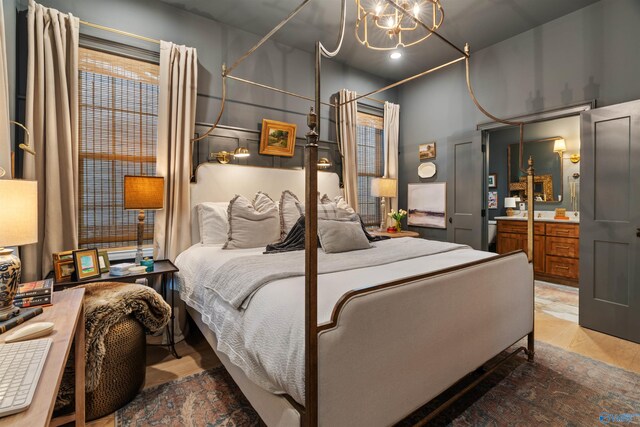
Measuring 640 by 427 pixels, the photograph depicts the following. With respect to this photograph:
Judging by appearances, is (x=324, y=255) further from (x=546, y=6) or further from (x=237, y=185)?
(x=546, y=6)

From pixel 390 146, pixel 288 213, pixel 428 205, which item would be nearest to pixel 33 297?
pixel 288 213

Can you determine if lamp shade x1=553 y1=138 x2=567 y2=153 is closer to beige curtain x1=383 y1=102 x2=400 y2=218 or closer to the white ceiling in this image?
the white ceiling

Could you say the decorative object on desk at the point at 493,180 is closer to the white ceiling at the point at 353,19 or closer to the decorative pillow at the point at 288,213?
the white ceiling at the point at 353,19

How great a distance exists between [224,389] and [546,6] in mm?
4444

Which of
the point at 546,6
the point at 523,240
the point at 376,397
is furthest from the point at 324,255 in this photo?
the point at 523,240

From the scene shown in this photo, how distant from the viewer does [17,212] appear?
4.49 feet

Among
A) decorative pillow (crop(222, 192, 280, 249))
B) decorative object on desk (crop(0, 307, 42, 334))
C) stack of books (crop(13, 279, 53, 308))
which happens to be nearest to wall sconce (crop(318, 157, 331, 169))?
decorative pillow (crop(222, 192, 280, 249))

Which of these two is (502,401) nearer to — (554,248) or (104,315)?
(104,315)

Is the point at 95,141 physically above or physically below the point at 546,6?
below

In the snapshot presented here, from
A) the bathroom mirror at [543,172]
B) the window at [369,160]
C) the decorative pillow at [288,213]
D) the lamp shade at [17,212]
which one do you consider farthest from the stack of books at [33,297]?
the bathroom mirror at [543,172]

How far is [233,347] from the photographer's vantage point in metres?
1.57

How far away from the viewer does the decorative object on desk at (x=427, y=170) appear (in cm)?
459

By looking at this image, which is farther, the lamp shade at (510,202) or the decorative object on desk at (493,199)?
the decorative object on desk at (493,199)

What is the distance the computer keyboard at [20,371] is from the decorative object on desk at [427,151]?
179 inches
